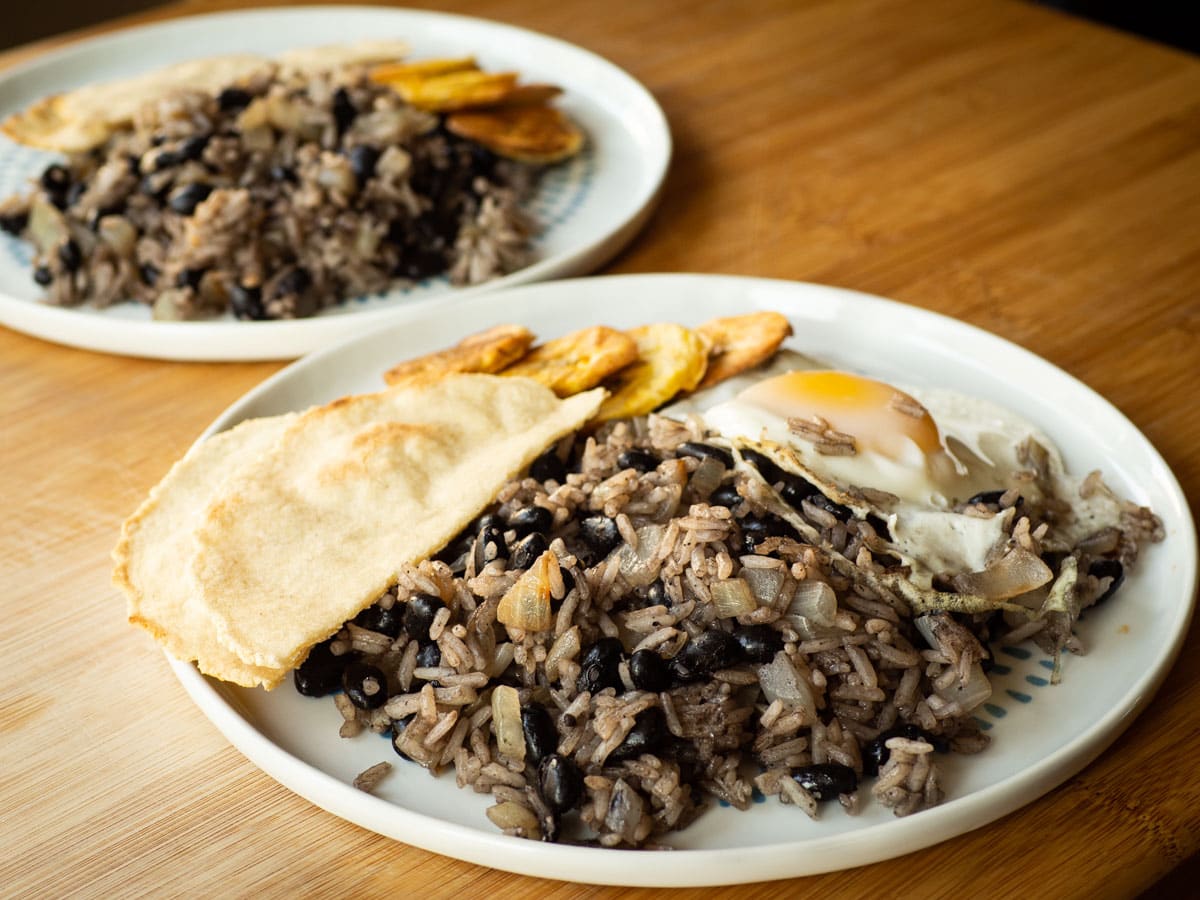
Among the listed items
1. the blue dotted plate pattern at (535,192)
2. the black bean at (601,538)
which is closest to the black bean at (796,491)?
the black bean at (601,538)

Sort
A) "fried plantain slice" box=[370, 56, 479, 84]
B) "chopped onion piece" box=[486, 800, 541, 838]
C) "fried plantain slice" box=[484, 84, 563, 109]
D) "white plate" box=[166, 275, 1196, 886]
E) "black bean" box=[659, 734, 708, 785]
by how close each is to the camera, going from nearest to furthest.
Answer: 1. "white plate" box=[166, 275, 1196, 886]
2. "chopped onion piece" box=[486, 800, 541, 838]
3. "black bean" box=[659, 734, 708, 785]
4. "fried plantain slice" box=[370, 56, 479, 84]
5. "fried plantain slice" box=[484, 84, 563, 109]

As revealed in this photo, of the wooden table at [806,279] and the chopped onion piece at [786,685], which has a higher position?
the chopped onion piece at [786,685]

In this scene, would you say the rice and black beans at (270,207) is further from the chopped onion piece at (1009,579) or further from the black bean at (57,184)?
the chopped onion piece at (1009,579)

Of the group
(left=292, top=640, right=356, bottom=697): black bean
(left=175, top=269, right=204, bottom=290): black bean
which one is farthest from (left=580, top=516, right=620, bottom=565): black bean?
(left=175, top=269, right=204, bottom=290): black bean

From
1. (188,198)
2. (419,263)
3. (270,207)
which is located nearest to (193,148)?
(188,198)

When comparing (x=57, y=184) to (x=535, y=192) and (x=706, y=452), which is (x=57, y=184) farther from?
(x=706, y=452)

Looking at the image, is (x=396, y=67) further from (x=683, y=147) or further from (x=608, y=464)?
(x=608, y=464)

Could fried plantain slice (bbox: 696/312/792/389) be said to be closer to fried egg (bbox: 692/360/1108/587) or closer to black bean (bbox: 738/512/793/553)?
fried egg (bbox: 692/360/1108/587)
